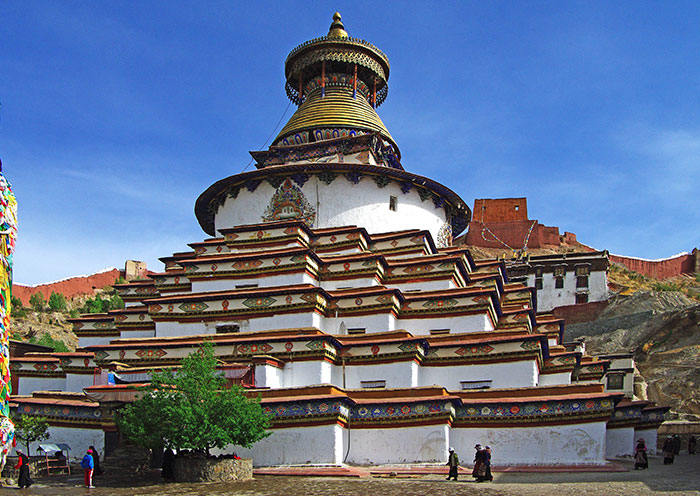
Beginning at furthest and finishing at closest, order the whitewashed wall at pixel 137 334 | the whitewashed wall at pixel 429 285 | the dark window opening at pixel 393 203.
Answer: the dark window opening at pixel 393 203 → the whitewashed wall at pixel 137 334 → the whitewashed wall at pixel 429 285

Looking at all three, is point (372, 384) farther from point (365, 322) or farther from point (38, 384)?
point (38, 384)

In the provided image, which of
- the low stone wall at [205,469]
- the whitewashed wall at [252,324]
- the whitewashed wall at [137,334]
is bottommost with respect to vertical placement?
the low stone wall at [205,469]

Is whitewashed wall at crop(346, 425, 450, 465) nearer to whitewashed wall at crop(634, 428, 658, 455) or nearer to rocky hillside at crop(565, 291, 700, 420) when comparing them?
whitewashed wall at crop(634, 428, 658, 455)

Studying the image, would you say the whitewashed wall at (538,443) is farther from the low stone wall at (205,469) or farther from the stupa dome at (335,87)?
the stupa dome at (335,87)

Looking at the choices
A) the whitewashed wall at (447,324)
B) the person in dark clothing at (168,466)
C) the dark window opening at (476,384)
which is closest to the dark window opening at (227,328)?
the whitewashed wall at (447,324)

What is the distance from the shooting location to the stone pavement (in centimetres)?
1084

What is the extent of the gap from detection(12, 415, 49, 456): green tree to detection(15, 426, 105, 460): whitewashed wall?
0.52 meters

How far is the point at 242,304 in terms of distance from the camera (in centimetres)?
1762

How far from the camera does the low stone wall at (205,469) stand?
11977mm

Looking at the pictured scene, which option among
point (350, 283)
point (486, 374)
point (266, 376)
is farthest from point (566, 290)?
point (266, 376)

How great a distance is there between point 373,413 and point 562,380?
5958 millimetres

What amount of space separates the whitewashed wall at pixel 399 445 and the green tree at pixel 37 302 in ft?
126

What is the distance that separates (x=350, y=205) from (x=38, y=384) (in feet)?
32.8

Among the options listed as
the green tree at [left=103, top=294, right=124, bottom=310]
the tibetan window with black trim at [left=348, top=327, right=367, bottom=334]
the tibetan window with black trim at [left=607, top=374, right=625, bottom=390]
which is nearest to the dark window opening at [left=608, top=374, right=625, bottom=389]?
the tibetan window with black trim at [left=607, top=374, right=625, bottom=390]
